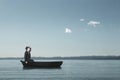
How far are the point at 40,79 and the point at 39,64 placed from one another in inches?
1533

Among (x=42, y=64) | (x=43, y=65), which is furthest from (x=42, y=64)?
(x=43, y=65)

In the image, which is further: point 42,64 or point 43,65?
point 43,65

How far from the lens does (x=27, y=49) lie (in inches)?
3388

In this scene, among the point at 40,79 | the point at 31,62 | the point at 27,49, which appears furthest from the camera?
the point at 31,62

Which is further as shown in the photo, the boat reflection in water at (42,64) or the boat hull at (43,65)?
the boat hull at (43,65)

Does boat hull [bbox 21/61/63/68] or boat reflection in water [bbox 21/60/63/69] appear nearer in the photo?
boat reflection in water [bbox 21/60/63/69]

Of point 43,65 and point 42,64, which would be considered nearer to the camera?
point 42,64

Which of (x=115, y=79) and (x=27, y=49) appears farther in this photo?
(x=27, y=49)

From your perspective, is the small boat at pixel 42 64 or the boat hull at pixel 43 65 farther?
the boat hull at pixel 43 65

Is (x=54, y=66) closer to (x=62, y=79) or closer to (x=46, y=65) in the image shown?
(x=46, y=65)

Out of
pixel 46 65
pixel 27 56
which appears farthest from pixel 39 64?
pixel 27 56

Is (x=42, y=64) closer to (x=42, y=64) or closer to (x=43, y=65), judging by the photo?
(x=42, y=64)

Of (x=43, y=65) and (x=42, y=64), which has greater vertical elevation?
(x=42, y=64)

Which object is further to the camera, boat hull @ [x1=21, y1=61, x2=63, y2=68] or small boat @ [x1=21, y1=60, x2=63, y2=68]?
boat hull @ [x1=21, y1=61, x2=63, y2=68]
